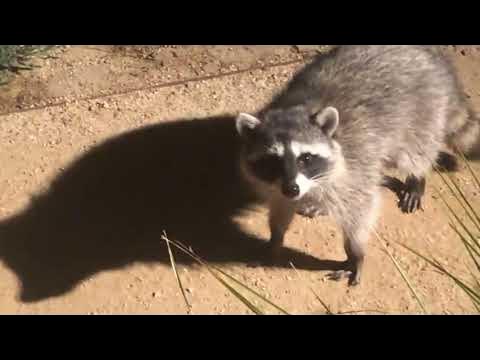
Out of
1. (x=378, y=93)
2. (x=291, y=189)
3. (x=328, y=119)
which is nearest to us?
(x=291, y=189)

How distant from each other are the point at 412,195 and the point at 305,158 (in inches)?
53.6

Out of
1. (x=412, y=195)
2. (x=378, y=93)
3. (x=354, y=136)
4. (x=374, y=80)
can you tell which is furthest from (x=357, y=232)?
(x=374, y=80)

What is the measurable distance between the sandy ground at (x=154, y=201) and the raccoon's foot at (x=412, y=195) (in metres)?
0.09

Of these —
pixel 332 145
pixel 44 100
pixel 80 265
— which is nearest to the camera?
pixel 332 145

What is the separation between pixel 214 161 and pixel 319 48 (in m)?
1.74

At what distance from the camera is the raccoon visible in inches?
147

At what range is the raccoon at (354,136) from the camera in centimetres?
373

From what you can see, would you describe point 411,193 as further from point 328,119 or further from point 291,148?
point 291,148

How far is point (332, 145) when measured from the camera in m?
3.87

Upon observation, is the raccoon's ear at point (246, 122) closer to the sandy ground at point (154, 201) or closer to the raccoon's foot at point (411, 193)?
the sandy ground at point (154, 201)

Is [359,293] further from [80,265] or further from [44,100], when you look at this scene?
[44,100]

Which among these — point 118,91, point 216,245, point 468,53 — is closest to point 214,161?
point 216,245

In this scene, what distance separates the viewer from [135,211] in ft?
15.2

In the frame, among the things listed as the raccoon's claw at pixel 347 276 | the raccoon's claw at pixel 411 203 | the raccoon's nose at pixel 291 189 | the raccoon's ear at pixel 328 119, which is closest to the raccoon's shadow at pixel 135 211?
the raccoon's claw at pixel 347 276
